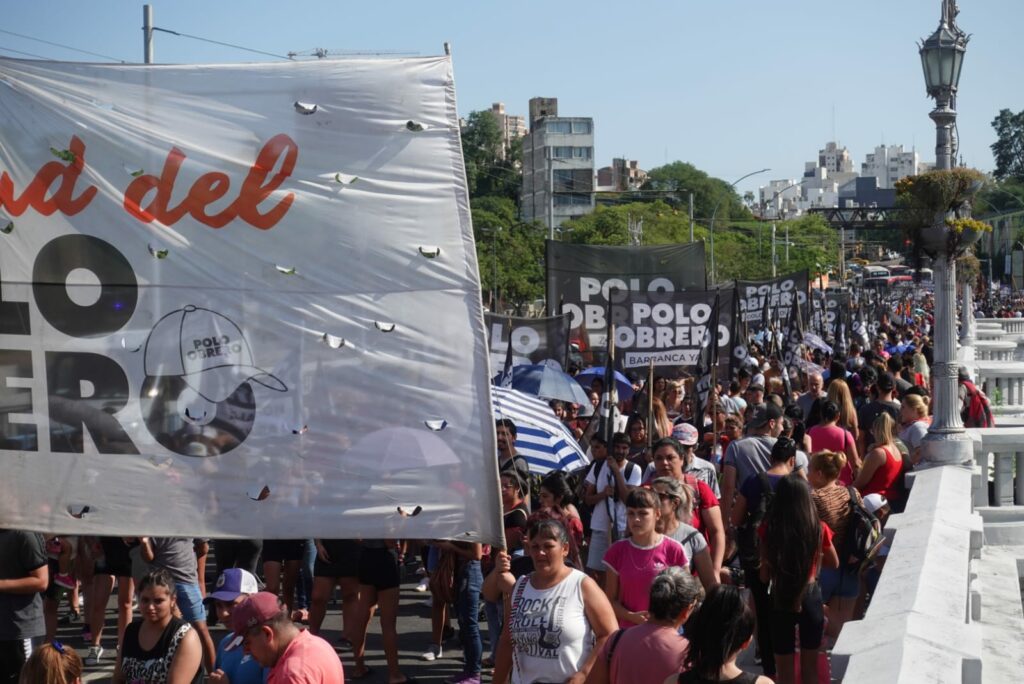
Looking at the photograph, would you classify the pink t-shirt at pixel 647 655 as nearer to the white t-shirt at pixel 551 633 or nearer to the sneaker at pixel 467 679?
the white t-shirt at pixel 551 633

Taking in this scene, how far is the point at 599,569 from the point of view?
31.0 ft

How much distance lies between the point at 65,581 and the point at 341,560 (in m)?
2.95

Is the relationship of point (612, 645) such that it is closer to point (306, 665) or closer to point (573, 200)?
point (306, 665)

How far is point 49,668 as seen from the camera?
6.02 metres

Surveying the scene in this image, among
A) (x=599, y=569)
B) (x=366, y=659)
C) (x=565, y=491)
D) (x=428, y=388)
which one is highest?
(x=428, y=388)

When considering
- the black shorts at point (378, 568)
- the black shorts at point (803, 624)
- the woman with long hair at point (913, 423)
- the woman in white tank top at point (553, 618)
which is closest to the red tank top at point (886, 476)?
the woman with long hair at point (913, 423)

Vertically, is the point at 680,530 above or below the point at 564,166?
below

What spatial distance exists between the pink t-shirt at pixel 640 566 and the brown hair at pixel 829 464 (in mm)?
1376

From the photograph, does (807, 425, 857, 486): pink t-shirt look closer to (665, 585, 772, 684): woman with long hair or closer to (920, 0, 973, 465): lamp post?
(920, 0, 973, 465): lamp post

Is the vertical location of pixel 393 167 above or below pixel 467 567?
above

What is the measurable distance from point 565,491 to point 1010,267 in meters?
78.9

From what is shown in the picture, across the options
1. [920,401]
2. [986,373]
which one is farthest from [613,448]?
[986,373]

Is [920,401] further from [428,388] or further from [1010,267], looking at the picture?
[1010,267]

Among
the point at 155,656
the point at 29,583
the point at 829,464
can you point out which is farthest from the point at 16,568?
the point at 829,464
